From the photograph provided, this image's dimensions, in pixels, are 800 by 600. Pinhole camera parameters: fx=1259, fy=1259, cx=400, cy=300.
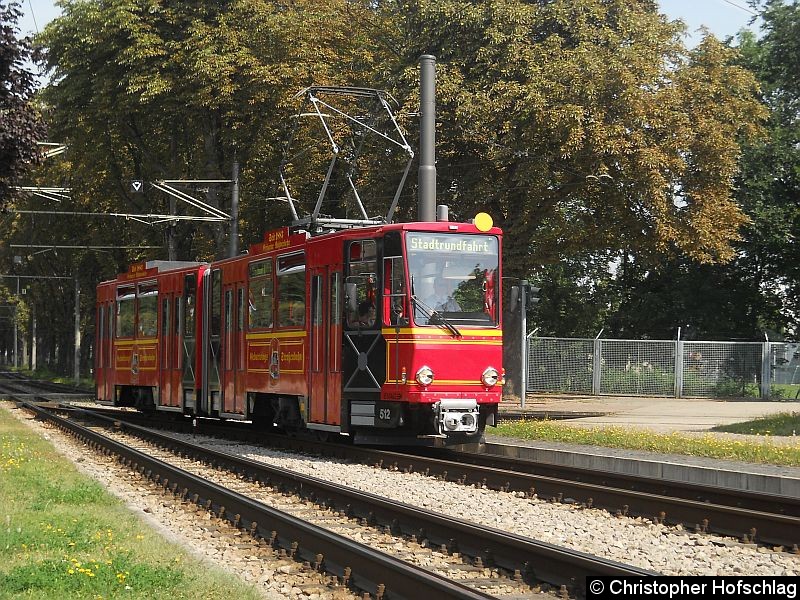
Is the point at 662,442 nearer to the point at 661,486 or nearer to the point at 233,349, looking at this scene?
the point at 661,486

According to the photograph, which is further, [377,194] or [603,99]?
[377,194]

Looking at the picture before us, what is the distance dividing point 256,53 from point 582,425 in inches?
792

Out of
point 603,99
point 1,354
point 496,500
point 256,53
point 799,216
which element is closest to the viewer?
point 496,500

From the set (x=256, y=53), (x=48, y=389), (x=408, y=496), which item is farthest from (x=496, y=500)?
(x=48, y=389)

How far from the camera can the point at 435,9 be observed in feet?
116

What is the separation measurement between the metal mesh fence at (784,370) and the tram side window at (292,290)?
24.3m

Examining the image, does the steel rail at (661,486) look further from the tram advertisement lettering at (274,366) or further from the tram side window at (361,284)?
the tram advertisement lettering at (274,366)

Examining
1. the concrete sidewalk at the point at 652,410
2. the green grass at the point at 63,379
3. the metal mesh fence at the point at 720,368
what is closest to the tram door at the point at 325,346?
the concrete sidewalk at the point at 652,410

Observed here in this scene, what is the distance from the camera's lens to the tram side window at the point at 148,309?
2847cm

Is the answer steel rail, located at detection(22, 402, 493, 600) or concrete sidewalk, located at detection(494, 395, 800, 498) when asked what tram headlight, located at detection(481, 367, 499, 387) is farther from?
steel rail, located at detection(22, 402, 493, 600)

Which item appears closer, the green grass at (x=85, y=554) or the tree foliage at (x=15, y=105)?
the green grass at (x=85, y=554)

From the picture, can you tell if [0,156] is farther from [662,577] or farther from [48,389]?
[48,389]

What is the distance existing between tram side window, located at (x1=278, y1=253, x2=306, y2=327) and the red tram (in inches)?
0.7

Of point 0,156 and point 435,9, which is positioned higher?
point 435,9
